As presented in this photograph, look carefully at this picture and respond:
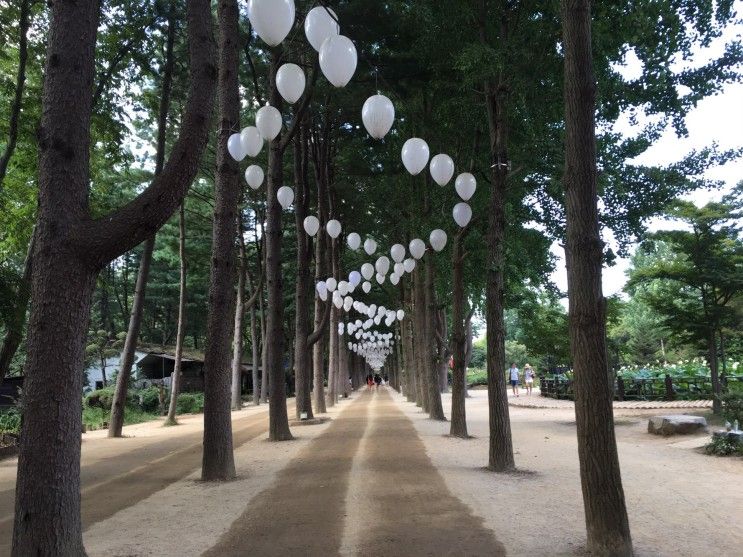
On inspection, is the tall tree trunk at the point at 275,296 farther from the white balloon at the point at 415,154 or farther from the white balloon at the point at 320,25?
the white balloon at the point at 320,25

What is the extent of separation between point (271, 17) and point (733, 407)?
36.5ft

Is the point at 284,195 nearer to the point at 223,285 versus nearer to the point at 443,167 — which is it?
the point at 223,285

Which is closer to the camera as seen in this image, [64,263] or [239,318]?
[64,263]

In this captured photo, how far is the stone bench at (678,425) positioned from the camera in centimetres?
1226

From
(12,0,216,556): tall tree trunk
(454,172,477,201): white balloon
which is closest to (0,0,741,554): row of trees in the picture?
(12,0,216,556): tall tree trunk

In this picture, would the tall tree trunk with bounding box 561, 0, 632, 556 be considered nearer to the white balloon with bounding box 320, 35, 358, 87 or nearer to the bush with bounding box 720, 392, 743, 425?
the white balloon with bounding box 320, 35, 358, 87

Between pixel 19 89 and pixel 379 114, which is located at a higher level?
pixel 19 89

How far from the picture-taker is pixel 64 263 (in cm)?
390

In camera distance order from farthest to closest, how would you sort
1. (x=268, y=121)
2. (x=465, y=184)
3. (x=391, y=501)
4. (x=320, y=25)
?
(x=465, y=184)
(x=268, y=121)
(x=391, y=501)
(x=320, y=25)

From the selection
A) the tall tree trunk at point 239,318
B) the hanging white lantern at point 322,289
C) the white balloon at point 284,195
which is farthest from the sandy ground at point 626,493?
the tall tree trunk at point 239,318

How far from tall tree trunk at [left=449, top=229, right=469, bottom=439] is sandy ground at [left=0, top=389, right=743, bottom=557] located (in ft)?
2.70

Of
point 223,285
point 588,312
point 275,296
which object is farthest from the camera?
point 275,296

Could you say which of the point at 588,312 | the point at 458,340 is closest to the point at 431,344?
the point at 458,340

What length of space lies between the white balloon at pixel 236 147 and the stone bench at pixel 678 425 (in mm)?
10403
